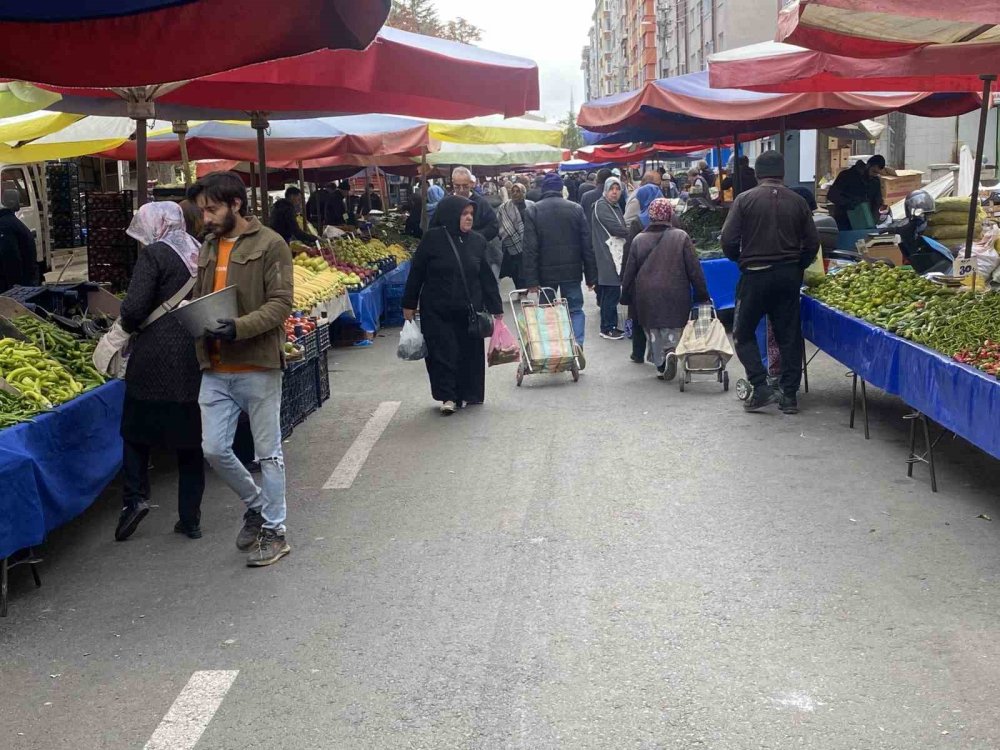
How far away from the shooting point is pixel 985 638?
490 centimetres

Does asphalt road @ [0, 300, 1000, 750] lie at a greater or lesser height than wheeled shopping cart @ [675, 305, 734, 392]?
lesser

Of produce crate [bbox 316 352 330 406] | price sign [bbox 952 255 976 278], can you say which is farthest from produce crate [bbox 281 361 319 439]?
price sign [bbox 952 255 976 278]

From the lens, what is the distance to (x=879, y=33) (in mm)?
8375

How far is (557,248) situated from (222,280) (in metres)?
6.59

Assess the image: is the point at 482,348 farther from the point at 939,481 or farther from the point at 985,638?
the point at 985,638

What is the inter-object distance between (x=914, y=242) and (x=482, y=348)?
5.12m

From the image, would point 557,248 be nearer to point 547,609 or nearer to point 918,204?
point 918,204

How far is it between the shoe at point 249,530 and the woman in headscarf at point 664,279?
5.71 meters

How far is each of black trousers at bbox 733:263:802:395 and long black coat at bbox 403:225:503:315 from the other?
2.08 metres

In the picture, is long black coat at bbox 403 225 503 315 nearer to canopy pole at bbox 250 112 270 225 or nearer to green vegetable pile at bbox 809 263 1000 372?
canopy pole at bbox 250 112 270 225

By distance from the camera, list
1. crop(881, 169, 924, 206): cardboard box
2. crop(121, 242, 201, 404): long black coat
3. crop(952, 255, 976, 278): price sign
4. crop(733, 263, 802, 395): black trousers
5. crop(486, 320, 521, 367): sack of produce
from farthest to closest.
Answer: crop(881, 169, 924, 206): cardboard box → crop(486, 320, 521, 367): sack of produce → crop(733, 263, 802, 395): black trousers → crop(952, 255, 976, 278): price sign → crop(121, 242, 201, 404): long black coat

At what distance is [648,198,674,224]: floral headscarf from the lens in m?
11.3

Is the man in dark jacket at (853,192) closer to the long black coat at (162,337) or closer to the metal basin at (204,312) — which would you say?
the long black coat at (162,337)

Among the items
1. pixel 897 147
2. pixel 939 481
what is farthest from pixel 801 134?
pixel 939 481
